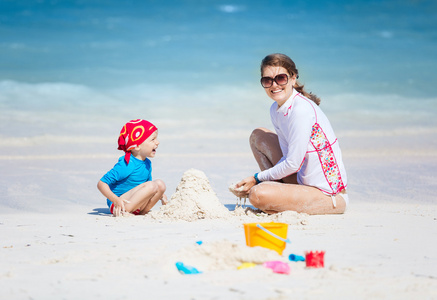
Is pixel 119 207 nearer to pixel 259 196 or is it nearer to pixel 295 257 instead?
pixel 259 196

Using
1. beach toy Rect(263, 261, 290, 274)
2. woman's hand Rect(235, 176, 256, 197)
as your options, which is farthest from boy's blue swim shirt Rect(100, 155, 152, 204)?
beach toy Rect(263, 261, 290, 274)

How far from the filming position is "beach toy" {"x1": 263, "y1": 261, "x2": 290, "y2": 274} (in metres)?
2.65

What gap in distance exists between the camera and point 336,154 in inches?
189

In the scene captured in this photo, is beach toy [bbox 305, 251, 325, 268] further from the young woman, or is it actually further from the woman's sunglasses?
the woman's sunglasses

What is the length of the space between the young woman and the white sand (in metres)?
0.18

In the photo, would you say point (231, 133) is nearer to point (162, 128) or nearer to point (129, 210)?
point (162, 128)

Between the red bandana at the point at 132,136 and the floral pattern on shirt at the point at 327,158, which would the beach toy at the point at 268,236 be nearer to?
the floral pattern on shirt at the point at 327,158

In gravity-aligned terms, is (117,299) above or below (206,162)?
below

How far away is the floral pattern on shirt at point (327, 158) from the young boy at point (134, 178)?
146 centimetres

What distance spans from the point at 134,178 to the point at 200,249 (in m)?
2.24

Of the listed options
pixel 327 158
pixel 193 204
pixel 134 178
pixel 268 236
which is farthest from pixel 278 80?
pixel 268 236

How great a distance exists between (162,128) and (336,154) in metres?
13.9

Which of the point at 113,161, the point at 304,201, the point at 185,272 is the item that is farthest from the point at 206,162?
the point at 185,272

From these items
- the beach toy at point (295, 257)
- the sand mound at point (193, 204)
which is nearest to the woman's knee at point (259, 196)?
the sand mound at point (193, 204)
